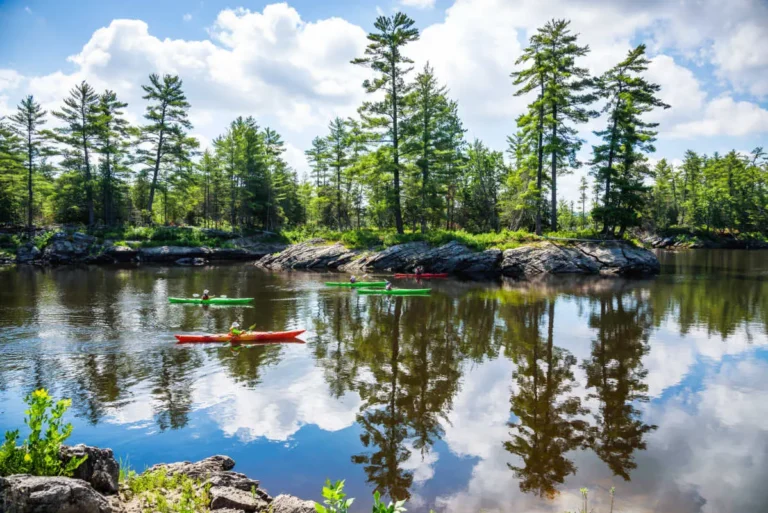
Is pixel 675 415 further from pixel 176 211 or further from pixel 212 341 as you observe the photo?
pixel 176 211

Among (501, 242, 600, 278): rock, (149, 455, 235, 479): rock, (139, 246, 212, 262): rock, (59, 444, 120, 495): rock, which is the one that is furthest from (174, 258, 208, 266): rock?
(59, 444, 120, 495): rock

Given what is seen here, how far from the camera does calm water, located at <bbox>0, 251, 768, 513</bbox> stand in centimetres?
862

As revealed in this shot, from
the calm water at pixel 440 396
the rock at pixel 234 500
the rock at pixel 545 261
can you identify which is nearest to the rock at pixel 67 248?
the calm water at pixel 440 396

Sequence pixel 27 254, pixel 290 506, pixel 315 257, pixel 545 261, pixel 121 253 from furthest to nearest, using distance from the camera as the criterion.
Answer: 1. pixel 121 253
2. pixel 27 254
3. pixel 315 257
4. pixel 545 261
5. pixel 290 506

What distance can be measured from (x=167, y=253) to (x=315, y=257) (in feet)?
60.0

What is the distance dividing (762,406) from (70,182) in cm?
6887

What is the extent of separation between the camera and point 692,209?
8375 centimetres

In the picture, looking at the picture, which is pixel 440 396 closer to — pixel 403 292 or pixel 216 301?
pixel 403 292

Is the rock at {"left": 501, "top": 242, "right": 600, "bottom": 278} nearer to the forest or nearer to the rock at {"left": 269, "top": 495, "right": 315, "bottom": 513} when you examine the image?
the forest

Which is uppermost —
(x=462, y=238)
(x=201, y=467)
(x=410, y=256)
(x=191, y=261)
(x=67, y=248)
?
(x=462, y=238)

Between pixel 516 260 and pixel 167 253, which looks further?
pixel 167 253

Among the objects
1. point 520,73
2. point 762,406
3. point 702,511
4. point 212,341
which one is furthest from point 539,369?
point 520,73

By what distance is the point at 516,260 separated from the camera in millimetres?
41625

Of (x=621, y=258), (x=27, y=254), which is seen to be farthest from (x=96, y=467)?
(x=27, y=254)
